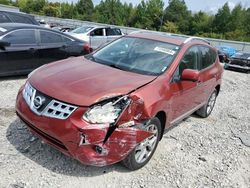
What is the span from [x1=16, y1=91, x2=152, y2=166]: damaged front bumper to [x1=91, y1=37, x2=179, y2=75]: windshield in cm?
108

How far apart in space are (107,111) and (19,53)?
4401 millimetres

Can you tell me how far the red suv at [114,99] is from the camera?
321 centimetres

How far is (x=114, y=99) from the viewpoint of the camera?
3.36m

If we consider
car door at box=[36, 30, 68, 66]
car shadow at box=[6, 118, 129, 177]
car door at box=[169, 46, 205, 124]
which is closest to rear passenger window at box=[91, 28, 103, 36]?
car door at box=[36, 30, 68, 66]

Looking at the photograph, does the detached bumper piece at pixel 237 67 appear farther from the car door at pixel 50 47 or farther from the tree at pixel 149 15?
the tree at pixel 149 15

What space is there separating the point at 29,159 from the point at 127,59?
1.99 m

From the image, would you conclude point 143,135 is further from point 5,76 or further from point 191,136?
point 5,76

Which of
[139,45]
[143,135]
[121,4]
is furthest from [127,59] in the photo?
[121,4]

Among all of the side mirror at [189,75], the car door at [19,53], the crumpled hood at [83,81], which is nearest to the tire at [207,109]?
the side mirror at [189,75]

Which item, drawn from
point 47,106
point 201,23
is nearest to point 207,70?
point 47,106

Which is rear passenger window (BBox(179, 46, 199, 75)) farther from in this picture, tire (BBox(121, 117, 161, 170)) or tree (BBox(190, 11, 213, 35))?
tree (BBox(190, 11, 213, 35))

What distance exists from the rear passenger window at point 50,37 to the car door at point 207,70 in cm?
407

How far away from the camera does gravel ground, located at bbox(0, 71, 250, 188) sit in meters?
3.46

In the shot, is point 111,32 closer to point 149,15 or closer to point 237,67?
point 237,67
